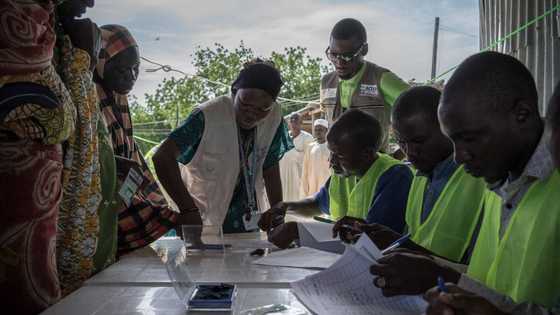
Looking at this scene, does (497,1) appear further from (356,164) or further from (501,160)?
(501,160)

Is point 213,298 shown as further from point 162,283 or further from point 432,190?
point 432,190

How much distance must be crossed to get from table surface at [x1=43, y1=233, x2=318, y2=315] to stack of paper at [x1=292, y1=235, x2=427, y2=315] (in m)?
0.05

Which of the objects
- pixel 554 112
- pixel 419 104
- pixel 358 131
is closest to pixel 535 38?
pixel 358 131

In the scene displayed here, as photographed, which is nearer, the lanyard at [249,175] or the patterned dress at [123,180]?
the patterned dress at [123,180]

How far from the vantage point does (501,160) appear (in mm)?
1221

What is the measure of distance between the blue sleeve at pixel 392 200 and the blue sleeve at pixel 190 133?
2.64 ft

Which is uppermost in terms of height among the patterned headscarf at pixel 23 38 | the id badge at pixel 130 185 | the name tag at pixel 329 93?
the patterned headscarf at pixel 23 38

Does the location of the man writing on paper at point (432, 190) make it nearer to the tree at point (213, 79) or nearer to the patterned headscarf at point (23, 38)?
the patterned headscarf at point (23, 38)

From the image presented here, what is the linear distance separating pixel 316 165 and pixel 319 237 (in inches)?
193

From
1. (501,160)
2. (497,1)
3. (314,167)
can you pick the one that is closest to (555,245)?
(501,160)

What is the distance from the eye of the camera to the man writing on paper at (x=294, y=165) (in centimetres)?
734

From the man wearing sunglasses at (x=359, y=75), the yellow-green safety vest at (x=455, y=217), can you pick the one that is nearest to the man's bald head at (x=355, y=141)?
the yellow-green safety vest at (x=455, y=217)

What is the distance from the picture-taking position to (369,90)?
323cm

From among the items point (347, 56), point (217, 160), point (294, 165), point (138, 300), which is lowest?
point (294, 165)
